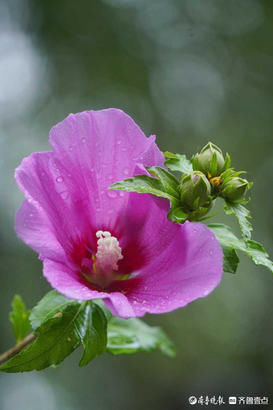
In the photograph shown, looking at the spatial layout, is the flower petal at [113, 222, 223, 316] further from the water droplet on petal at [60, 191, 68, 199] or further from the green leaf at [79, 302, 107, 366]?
the water droplet on petal at [60, 191, 68, 199]

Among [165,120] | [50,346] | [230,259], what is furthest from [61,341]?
[165,120]

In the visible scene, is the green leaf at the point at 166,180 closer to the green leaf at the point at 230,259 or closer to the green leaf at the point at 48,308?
the green leaf at the point at 230,259

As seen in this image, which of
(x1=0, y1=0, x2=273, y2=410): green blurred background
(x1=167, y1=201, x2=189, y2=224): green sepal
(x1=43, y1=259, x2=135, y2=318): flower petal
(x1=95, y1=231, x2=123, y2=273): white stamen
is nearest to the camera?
(x1=43, y1=259, x2=135, y2=318): flower petal

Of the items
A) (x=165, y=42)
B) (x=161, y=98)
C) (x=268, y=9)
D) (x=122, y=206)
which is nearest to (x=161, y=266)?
(x=122, y=206)

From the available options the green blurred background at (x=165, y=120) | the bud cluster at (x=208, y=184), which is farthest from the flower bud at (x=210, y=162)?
the green blurred background at (x=165, y=120)

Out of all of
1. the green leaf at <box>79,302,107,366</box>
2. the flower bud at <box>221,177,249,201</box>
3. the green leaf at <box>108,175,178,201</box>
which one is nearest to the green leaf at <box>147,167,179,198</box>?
the green leaf at <box>108,175,178,201</box>

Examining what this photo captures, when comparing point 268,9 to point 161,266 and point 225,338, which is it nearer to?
point 225,338

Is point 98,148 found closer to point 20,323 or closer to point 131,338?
point 20,323
